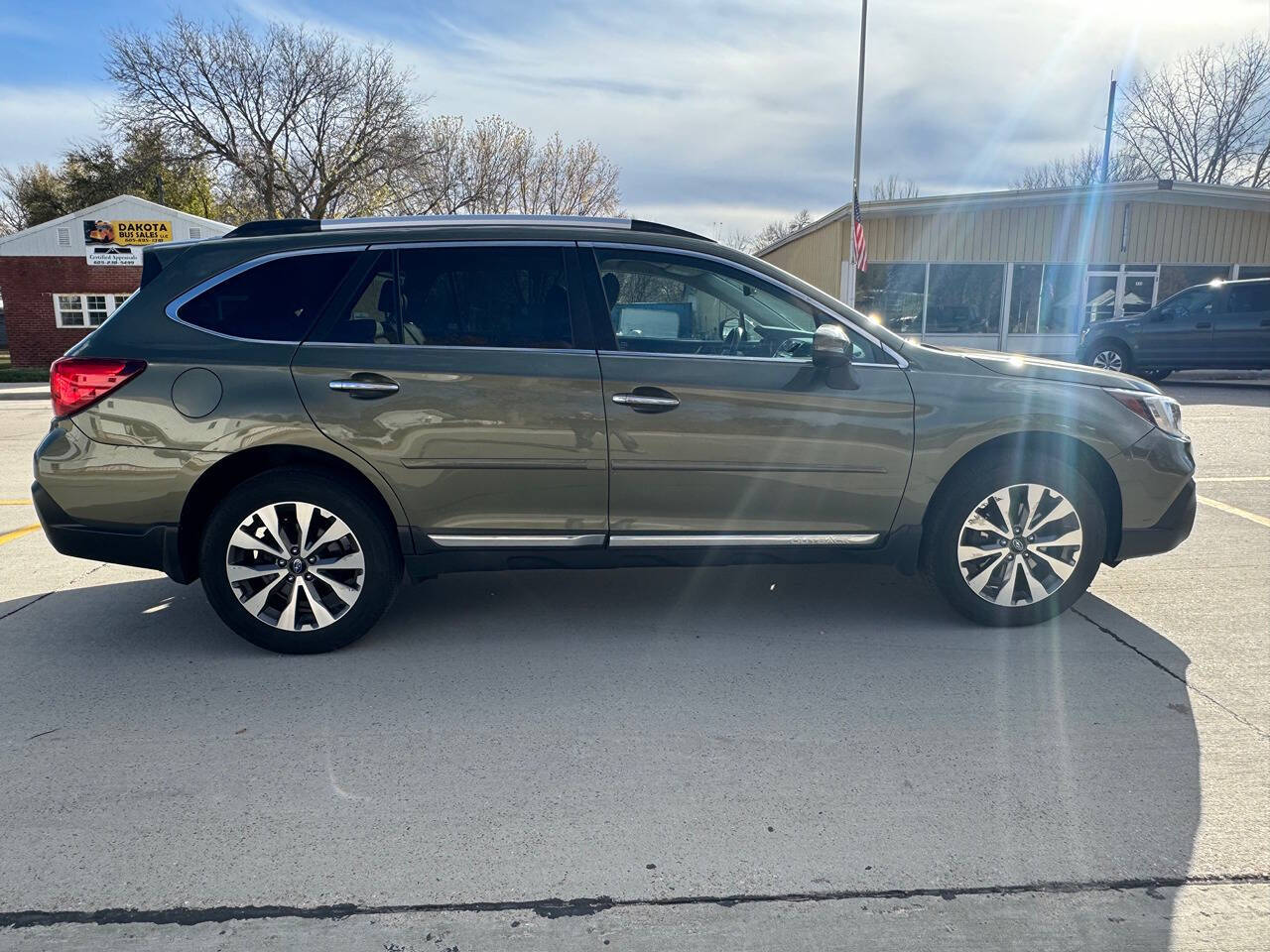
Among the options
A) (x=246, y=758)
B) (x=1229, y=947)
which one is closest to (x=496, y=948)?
(x=246, y=758)

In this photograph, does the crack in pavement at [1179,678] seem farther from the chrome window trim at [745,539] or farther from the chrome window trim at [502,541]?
the chrome window trim at [502,541]

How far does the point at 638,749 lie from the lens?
316 cm

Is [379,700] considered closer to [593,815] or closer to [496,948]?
[593,815]

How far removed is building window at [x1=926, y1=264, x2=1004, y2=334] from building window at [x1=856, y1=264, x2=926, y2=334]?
31 cm

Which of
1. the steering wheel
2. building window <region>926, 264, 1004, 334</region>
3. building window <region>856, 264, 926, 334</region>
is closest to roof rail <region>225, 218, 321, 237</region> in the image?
the steering wheel

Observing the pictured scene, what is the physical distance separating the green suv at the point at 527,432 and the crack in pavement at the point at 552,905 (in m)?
1.70

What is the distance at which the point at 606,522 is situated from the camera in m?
4.02

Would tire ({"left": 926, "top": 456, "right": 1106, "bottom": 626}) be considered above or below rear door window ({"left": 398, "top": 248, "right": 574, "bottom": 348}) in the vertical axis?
below

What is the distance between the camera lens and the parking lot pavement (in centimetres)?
233

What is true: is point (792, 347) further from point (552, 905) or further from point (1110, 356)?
point (1110, 356)

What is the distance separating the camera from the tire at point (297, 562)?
12.6 ft

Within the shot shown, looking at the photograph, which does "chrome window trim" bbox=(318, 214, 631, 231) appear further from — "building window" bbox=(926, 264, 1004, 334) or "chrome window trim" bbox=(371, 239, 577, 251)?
"building window" bbox=(926, 264, 1004, 334)

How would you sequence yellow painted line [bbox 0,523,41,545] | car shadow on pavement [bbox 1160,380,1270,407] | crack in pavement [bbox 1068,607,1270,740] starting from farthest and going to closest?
car shadow on pavement [bbox 1160,380,1270,407] → yellow painted line [bbox 0,523,41,545] → crack in pavement [bbox 1068,607,1270,740]

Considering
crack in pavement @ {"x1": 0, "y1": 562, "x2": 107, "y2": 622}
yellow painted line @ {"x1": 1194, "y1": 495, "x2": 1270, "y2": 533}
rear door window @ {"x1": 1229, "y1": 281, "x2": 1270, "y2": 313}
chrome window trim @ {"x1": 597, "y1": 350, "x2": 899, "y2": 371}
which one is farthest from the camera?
rear door window @ {"x1": 1229, "y1": 281, "x2": 1270, "y2": 313}
